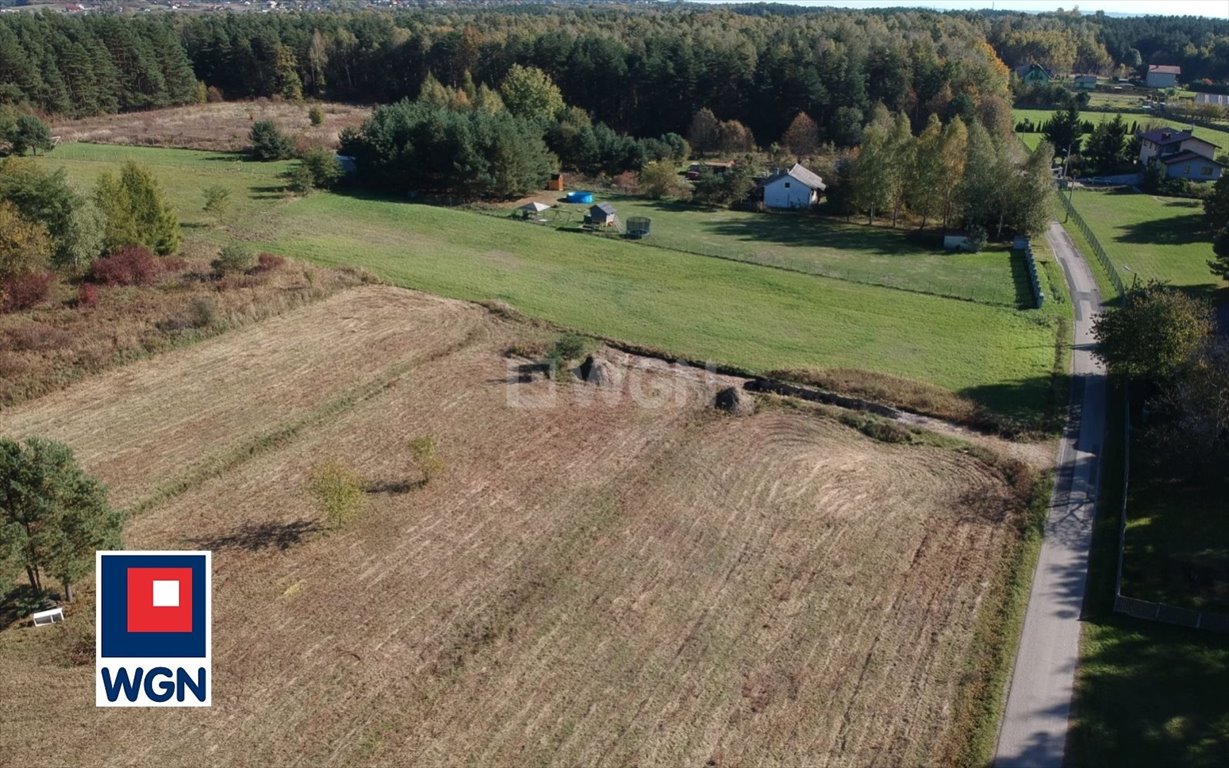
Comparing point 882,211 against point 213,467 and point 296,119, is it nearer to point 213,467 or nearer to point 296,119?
point 213,467

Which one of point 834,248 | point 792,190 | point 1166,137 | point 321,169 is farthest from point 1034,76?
point 321,169

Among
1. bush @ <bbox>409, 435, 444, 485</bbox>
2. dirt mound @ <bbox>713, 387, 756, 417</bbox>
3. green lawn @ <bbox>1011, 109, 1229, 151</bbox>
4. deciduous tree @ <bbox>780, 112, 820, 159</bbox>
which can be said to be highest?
green lawn @ <bbox>1011, 109, 1229, 151</bbox>

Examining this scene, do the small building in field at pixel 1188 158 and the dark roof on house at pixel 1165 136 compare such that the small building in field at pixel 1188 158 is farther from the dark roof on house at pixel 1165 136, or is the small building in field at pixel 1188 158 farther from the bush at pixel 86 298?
the bush at pixel 86 298

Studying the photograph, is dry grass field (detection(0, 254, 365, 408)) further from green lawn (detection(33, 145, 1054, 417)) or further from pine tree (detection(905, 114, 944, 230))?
pine tree (detection(905, 114, 944, 230))

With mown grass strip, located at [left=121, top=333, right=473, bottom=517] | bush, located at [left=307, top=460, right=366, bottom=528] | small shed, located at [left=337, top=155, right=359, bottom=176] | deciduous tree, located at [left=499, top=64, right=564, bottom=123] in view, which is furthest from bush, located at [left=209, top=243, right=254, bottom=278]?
deciduous tree, located at [left=499, top=64, right=564, bottom=123]

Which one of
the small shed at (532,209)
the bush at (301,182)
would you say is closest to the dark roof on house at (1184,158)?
the small shed at (532,209)

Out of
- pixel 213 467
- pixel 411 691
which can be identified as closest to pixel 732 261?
pixel 213 467
